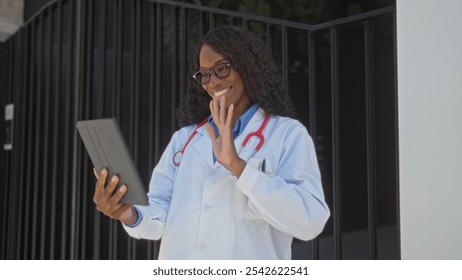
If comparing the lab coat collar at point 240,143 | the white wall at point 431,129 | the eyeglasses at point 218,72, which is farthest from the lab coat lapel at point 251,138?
the white wall at point 431,129

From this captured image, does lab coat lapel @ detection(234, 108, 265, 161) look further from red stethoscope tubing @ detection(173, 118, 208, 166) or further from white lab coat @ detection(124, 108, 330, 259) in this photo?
red stethoscope tubing @ detection(173, 118, 208, 166)

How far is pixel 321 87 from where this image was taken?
2.68 metres

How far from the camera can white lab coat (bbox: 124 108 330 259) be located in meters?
1.26

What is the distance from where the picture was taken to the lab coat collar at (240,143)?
1.36 meters

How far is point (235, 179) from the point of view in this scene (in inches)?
53.7

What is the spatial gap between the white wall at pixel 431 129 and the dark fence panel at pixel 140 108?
12 cm

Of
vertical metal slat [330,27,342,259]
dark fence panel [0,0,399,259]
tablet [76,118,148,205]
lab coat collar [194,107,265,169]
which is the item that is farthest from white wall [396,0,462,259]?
tablet [76,118,148,205]

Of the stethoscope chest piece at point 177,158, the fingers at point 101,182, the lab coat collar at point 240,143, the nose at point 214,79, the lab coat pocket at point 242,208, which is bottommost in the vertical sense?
the lab coat pocket at point 242,208

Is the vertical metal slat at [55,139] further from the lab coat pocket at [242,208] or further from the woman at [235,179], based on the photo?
the lab coat pocket at [242,208]

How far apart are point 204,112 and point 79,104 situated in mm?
1049

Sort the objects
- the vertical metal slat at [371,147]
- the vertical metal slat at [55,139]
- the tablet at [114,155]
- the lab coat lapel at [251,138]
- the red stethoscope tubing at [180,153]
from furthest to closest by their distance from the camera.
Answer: the vertical metal slat at [55,139] → the vertical metal slat at [371,147] → the red stethoscope tubing at [180,153] → the lab coat lapel at [251,138] → the tablet at [114,155]

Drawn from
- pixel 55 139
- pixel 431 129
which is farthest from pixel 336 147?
pixel 55 139

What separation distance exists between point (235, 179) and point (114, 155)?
0.29 metres
